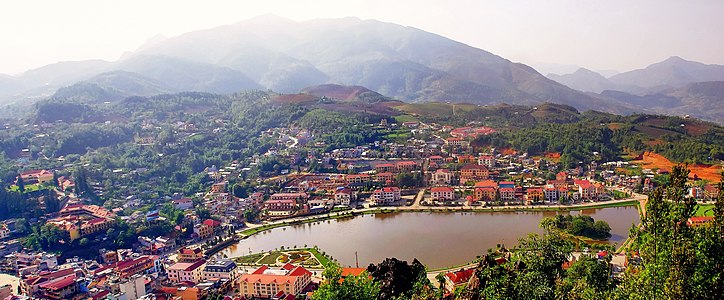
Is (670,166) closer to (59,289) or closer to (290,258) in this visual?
(290,258)

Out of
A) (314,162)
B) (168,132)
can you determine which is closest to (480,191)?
(314,162)

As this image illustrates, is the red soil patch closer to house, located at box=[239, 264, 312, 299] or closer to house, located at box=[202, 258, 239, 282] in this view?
house, located at box=[239, 264, 312, 299]

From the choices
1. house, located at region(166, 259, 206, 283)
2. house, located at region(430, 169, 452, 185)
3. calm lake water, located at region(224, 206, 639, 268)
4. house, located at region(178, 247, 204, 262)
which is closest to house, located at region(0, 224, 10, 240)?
house, located at region(178, 247, 204, 262)

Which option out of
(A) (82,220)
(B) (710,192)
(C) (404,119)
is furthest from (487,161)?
(A) (82,220)

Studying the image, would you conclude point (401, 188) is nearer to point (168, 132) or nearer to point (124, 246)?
point (124, 246)

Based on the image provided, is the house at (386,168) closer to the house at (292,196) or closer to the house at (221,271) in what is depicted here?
the house at (292,196)

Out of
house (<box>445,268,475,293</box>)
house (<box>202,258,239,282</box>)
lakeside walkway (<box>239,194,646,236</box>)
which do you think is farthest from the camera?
lakeside walkway (<box>239,194,646,236</box>)

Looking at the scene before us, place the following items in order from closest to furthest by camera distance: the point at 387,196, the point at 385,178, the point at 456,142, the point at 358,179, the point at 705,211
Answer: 1. the point at 705,211
2. the point at 387,196
3. the point at 385,178
4. the point at 358,179
5. the point at 456,142
